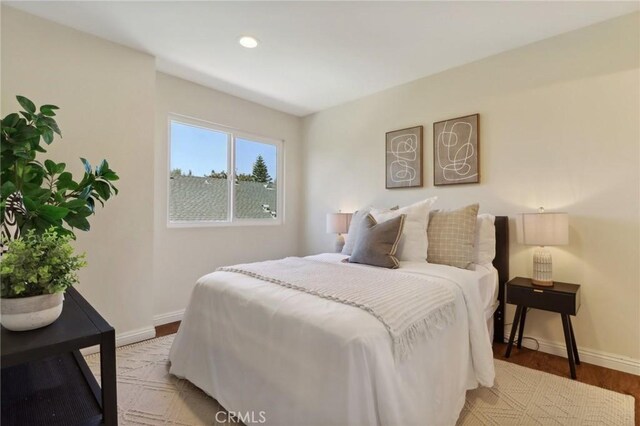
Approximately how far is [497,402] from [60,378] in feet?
7.26

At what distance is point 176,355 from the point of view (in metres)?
1.95

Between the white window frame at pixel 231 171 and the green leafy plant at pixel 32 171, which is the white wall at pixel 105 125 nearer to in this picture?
the white window frame at pixel 231 171

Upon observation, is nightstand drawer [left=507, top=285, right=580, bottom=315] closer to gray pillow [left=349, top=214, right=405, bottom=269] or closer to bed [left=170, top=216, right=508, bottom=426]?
bed [left=170, top=216, right=508, bottom=426]

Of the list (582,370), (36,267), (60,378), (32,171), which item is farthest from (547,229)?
(32,171)

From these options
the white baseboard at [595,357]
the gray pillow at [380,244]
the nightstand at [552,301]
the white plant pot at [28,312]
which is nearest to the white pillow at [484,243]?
the nightstand at [552,301]

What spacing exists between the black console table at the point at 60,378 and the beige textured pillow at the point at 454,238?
2094mm

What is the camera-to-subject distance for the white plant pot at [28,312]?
98 centimetres

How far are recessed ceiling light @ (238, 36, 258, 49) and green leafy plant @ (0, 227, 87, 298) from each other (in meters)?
1.97

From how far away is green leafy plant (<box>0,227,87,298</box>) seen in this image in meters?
0.98

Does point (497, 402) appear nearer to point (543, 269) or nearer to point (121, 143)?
point (543, 269)

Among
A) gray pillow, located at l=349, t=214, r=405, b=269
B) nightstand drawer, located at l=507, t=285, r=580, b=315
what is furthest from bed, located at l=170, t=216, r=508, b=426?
nightstand drawer, located at l=507, t=285, r=580, b=315

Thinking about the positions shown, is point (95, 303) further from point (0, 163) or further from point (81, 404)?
point (81, 404)

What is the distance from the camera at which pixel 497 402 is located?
1.74 m

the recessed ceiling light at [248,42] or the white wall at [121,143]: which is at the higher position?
the recessed ceiling light at [248,42]
